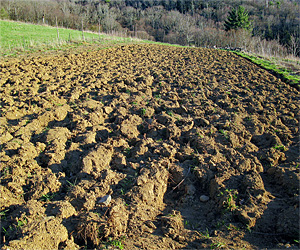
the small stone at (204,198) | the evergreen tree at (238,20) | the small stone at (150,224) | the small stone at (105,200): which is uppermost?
the evergreen tree at (238,20)

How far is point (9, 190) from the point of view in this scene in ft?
10.5

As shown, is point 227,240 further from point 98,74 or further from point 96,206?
point 98,74

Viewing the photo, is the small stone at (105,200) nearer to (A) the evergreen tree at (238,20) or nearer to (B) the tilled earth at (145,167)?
(B) the tilled earth at (145,167)

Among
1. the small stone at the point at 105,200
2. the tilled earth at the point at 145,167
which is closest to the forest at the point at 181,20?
the tilled earth at the point at 145,167

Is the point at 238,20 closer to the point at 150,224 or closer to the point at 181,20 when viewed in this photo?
the point at 181,20

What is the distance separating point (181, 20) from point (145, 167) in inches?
2103

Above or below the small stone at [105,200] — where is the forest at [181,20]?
above

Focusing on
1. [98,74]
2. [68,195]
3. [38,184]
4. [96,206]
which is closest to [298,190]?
[96,206]

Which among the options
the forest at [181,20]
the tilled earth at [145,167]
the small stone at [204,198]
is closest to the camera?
the tilled earth at [145,167]

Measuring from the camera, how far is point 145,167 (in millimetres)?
3758

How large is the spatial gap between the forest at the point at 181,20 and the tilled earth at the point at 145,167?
21.7 metres

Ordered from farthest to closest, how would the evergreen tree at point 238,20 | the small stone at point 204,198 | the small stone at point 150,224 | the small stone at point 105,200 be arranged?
the evergreen tree at point 238,20, the small stone at point 204,198, the small stone at point 105,200, the small stone at point 150,224

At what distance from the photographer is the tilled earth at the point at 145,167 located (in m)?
2.71

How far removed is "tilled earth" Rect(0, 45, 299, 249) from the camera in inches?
107
